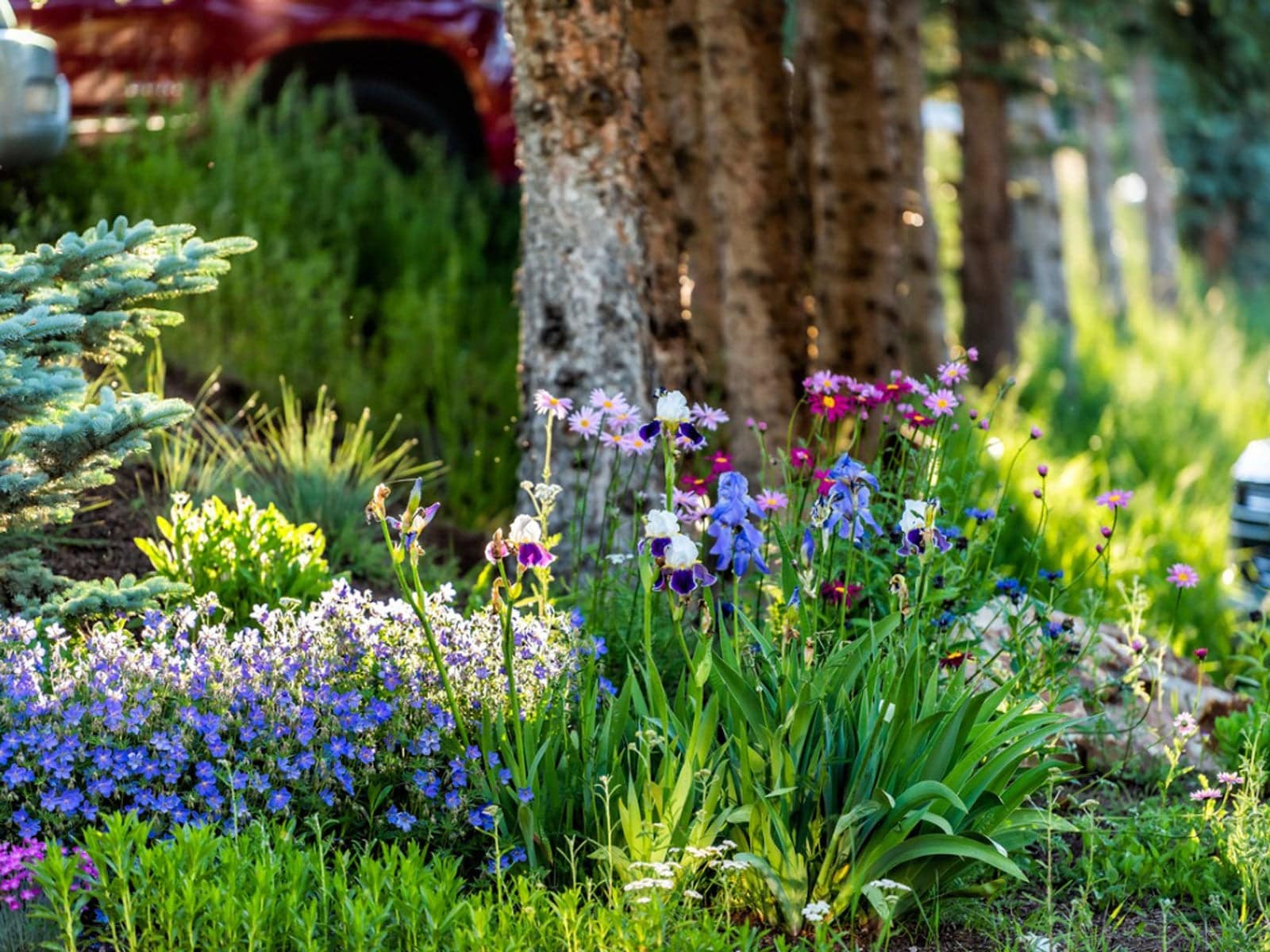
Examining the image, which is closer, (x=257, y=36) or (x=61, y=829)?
(x=61, y=829)

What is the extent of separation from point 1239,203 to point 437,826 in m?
28.9

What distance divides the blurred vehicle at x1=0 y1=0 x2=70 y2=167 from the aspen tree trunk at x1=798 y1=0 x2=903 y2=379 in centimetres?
428

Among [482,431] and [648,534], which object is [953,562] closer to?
[648,534]

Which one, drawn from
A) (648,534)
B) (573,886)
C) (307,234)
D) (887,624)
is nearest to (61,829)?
(573,886)

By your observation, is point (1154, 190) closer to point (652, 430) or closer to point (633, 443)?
point (633, 443)

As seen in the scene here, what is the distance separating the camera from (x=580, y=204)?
596 centimetres

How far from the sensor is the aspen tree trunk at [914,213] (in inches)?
387

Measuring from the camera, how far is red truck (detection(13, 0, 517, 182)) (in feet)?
28.3

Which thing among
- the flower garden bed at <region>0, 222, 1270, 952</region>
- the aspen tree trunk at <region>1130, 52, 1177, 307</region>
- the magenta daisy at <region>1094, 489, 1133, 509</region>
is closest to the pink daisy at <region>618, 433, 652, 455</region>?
the flower garden bed at <region>0, 222, 1270, 952</region>

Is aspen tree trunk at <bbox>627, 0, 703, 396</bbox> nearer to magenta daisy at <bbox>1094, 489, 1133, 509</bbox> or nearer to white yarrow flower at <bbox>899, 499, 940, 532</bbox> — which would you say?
magenta daisy at <bbox>1094, 489, 1133, 509</bbox>

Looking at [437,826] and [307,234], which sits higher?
[307,234]

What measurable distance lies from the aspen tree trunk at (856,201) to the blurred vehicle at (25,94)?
14.0ft

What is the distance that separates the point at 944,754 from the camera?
3.67 m

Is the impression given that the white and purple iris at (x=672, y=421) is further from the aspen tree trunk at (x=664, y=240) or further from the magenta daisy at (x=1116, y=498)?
the aspen tree trunk at (x=664, y=240)
